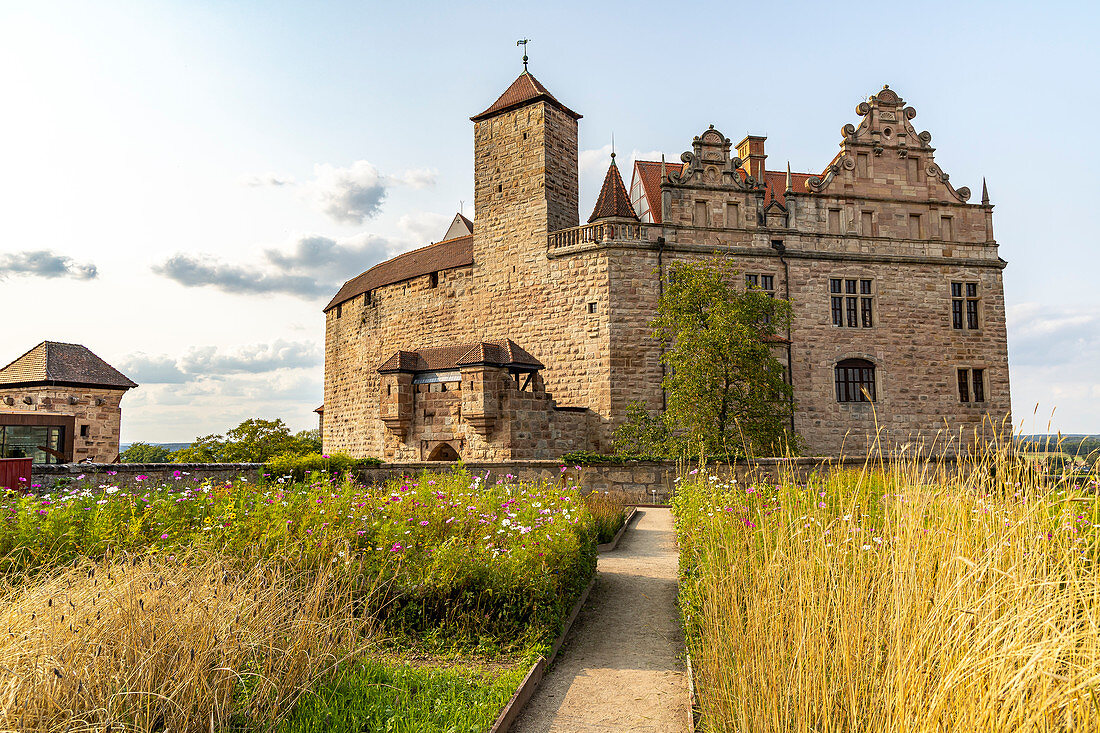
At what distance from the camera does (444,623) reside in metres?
5.43

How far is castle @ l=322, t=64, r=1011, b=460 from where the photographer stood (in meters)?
20.7

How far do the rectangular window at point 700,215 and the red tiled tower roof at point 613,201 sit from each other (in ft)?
6.42

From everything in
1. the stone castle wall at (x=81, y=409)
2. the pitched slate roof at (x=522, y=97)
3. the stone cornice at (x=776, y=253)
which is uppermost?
the pitched slate roof at (x=522, y=97)

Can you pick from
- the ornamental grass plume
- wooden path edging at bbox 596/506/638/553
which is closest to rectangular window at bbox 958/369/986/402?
wooden path edging at bbox 596/506/638/553

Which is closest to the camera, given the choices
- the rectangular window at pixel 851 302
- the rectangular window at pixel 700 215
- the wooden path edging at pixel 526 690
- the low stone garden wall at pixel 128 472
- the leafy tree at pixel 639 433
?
the wooden path edging at pixel 526 690

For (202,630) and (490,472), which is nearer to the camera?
(202,630)

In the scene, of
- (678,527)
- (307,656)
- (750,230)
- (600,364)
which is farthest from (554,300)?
(307,656)

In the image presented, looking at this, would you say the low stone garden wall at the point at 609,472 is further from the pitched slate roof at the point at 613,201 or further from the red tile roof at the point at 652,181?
the red tile roof at the point at 652,181

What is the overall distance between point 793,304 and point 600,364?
7.05m

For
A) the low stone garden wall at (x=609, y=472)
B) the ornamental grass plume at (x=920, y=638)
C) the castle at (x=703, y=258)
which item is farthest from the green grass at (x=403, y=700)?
the castle at (x=703, y=258)

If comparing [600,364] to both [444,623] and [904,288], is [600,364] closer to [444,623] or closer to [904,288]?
[904,288]

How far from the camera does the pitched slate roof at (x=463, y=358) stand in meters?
19.4

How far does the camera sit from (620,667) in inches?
200

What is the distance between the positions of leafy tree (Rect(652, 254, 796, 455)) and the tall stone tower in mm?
5997
